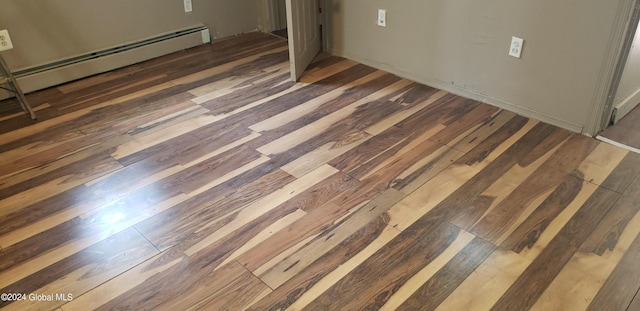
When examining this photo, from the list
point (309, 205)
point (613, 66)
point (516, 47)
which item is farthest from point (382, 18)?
point (309, 205)

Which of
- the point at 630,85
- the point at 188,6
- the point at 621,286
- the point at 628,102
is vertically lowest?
the point at 621,286

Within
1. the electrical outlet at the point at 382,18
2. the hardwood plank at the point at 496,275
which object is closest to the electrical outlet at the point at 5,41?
the electrical outlet at the point at 382,18

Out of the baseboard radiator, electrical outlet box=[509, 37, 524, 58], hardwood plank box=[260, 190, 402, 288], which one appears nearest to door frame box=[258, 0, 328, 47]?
the baseboard radiator

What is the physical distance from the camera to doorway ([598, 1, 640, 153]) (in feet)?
7.87

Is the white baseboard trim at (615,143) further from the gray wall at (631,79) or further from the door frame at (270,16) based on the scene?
the door frame at (270,16)

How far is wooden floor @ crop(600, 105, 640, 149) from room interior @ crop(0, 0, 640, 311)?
91 millimetres

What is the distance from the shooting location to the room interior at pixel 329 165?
1.77 m

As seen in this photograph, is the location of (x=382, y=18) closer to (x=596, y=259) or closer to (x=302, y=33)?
(x=302, y=33)

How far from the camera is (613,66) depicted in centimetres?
241

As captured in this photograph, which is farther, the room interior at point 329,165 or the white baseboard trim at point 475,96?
the white baseboard trim at point 475,96

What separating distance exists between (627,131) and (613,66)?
445 mm

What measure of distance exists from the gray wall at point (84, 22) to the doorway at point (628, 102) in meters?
2.96

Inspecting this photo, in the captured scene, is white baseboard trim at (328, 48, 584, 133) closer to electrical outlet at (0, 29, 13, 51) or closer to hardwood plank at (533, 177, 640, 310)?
hardwood plank at (533, 177, 640, 310)

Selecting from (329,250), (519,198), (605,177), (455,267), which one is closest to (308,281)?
(329,250)
